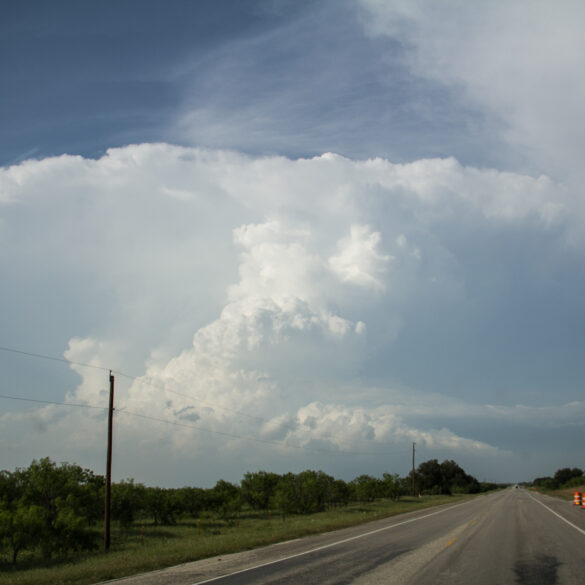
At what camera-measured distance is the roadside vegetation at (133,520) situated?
19.0 m

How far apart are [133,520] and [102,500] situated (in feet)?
27.9

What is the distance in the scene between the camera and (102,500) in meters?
50.0

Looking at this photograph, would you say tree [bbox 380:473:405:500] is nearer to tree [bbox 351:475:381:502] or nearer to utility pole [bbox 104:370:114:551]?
tree [bbox 351:475:381:502]

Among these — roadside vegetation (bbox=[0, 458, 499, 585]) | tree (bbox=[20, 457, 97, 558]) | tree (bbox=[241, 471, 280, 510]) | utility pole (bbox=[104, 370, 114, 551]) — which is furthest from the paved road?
tree (bbox=[241, 471, 280, 510])

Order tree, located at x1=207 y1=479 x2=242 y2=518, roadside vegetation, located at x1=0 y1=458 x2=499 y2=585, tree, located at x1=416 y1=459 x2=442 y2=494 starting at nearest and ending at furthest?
1. roadside vegetation, located at x1=0 y1=458 x2=499 y2=585
2. tree, located at x1=207 y1=479 x2=242 y2=518
3. tree, located at x1=416 y1=459 x2=442 y2=494

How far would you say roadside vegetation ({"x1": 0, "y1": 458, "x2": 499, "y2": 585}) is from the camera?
19.0 meters

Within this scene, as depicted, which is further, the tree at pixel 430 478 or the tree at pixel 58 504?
the tree at pixel 430 478

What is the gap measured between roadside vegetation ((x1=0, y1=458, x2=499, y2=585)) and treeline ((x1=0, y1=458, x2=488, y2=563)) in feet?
0.22

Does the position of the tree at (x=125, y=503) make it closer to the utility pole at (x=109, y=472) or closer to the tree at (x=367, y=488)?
the utility pole at (x=109, y=472)

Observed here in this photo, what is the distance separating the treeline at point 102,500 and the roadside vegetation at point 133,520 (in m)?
0.07

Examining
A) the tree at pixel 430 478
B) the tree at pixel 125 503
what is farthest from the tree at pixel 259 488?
the tree at pixel 430 478

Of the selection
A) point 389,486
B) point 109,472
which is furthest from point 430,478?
point 109,472

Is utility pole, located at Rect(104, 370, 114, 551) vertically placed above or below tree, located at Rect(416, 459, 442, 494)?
above

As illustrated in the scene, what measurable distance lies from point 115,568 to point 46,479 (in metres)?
27.2
